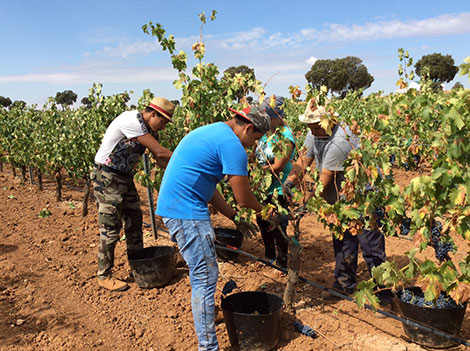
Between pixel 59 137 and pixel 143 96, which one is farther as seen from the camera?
pixel 59 137

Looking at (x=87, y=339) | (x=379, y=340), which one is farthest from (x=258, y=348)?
(x=87, y=339)

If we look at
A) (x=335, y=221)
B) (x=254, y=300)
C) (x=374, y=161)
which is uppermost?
(x=374, y=161)

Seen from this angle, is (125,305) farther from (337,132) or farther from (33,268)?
(337,132)

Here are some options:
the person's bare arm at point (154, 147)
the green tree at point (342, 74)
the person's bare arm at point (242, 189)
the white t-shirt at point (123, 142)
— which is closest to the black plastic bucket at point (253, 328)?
the person's bare arm at point (242, 189)

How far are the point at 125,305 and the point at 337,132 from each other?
7.76 ft

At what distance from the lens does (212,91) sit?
4066mm

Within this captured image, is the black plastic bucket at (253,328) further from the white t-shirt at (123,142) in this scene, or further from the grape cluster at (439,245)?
the white t-shirt at (123,142)

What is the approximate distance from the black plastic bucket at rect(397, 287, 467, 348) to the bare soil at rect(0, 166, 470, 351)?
11 centimetres

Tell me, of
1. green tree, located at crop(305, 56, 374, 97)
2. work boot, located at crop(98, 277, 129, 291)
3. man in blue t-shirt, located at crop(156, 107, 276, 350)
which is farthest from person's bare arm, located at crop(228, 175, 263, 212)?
green tree, located at crop(305, 56, 374, 97)

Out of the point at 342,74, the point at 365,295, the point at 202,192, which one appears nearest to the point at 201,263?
the point at 202,192

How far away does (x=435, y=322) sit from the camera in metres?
2.79

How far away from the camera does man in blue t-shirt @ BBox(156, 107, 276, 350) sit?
2342 mm

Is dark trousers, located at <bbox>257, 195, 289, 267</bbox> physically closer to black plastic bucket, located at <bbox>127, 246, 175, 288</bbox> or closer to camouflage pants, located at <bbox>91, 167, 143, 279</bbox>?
black plastic bucket, located at <bbox>127, 246, 175, 288</bbox>

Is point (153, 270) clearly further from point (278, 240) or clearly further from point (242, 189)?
point (242, 189)
